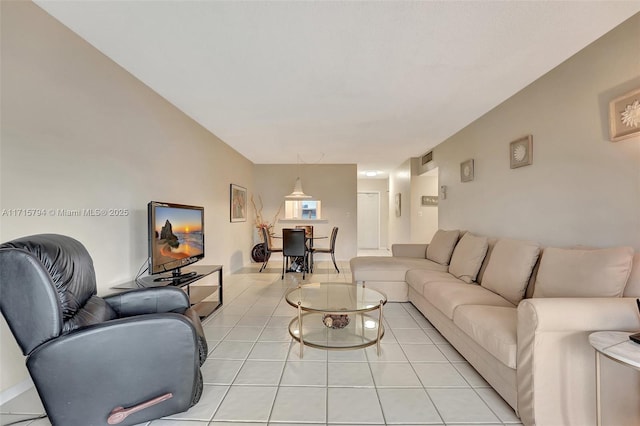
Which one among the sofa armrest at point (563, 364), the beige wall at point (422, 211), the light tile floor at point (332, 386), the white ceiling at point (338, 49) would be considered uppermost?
the white ceiling at point (338, 49)

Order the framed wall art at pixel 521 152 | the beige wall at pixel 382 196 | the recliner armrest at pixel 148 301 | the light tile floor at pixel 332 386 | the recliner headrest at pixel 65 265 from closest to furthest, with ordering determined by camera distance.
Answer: the recliner headrest at pixel 65 265
the light tile floor at pixel 332 386
the recliner armrest at pixel 148 301
the framed wall art at pixel 521 152
the beige wall at pixel 382 196

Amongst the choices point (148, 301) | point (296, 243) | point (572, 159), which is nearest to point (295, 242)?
point (296, 243)

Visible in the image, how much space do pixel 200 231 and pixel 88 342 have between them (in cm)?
202

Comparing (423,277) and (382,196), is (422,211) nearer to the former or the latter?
(382,196)

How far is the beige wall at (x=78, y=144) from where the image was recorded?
5.21 feet

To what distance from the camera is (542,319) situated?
4.39ft

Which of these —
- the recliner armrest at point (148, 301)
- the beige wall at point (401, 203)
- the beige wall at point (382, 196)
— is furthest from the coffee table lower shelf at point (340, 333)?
the beige wall at point (382, 196)

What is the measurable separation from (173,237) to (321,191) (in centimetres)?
445

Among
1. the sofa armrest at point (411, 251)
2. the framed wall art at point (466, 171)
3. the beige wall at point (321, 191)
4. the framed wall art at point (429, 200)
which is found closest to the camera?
the framed wall art at point (466, 171)

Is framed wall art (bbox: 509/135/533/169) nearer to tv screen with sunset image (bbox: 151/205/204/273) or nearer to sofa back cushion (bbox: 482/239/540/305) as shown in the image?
sofa back cushion (bbox: 482/239/540/305)

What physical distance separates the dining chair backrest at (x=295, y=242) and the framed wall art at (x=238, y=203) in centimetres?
115

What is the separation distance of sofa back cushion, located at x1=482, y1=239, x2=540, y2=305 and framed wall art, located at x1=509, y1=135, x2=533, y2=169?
869mm

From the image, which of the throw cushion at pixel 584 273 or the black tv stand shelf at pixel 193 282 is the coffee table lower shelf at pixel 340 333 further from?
the throw cushion at pixel 584 273

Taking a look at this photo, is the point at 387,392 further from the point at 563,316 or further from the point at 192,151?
the point at 192,151
